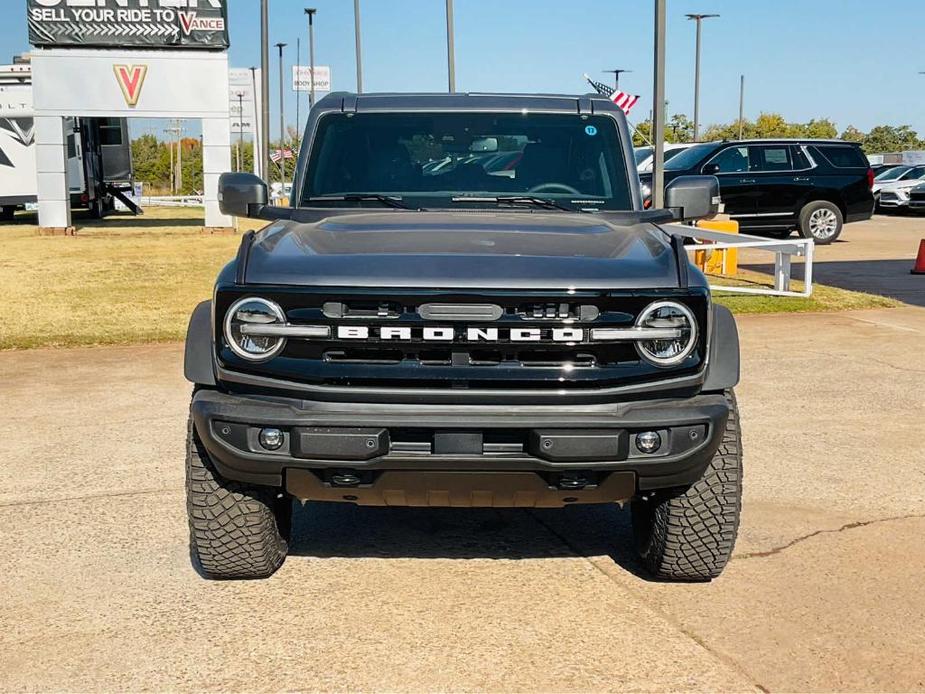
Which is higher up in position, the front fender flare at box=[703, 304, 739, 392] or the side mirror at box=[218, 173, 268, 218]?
the side mirror at box=[218, 173, 268, 218]

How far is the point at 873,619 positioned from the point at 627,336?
4.45ft

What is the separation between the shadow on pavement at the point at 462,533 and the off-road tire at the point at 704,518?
1.09ft

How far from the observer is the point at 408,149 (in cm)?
544

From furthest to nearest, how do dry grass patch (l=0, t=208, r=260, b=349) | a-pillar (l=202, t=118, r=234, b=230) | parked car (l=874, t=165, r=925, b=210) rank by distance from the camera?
parked car (l=874, t=165, r=925, b=210) → a-pillar (l=202, t=118, r=234, b=230) → dry grass patch (l=0, t=208, r=260, b=349)

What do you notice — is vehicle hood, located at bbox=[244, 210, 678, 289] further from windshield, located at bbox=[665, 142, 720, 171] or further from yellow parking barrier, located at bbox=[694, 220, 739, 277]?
windshield, located at bbox=[665, 142, 720, 171]

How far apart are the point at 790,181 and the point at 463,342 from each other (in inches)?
739

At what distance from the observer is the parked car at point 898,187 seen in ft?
111

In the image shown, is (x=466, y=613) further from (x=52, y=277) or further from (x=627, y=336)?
(x=52, y=277)

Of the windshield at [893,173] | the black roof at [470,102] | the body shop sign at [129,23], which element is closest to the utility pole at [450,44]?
the body shop sign at [129,23]

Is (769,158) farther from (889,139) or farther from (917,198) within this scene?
(889,139)

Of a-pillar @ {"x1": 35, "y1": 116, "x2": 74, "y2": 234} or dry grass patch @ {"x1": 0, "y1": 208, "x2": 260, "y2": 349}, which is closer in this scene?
dry grass patch @ {"x1": 0, "y1": 208, "x2": 260, "y2": 349}

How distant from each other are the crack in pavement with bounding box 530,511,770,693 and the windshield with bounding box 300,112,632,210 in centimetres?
144

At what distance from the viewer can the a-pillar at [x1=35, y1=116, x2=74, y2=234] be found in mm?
26844

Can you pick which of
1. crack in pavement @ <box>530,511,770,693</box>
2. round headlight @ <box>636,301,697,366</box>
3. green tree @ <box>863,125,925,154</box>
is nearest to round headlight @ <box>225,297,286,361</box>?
round headlight @ <box>636,301,697,366</box>
